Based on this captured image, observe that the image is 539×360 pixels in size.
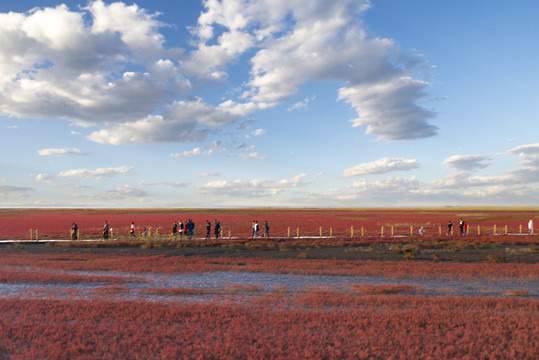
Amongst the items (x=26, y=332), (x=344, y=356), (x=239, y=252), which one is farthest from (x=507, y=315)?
(x=239, y=252)

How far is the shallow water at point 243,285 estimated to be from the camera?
43.4ft

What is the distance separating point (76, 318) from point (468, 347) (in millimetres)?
9294

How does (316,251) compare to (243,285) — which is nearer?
(243,285)

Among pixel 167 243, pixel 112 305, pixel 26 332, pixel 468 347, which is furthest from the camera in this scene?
pixel 167 243

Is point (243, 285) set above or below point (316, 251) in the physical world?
above

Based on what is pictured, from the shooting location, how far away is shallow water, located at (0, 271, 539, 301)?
43.4 ft

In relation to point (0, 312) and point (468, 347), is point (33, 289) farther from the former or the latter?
point (468, 347)

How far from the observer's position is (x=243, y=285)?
49.3ft

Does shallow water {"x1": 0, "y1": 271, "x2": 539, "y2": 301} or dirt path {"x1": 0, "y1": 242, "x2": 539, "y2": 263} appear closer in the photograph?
shallow water {"x1": 0, "y1": 271, "x2": 539, "y2": 301}

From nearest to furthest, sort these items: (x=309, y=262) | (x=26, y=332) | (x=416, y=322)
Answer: (x=26, y=332)
(x=416, y=322)
(x=309, y=262)

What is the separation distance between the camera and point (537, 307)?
36.6ft

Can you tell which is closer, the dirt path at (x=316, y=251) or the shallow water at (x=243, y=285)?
the shallow water at (x=243, y=285)

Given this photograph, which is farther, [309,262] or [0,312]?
[309,262]

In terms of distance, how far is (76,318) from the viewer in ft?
32.8
